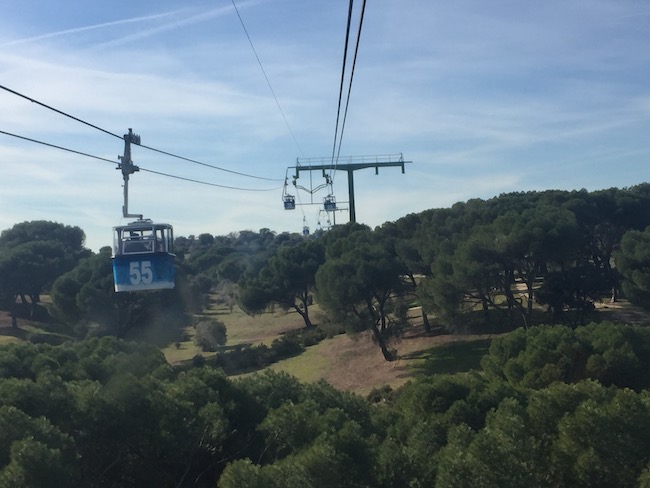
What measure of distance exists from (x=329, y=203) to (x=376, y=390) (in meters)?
9.55

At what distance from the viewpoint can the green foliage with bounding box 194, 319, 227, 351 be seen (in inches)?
1843

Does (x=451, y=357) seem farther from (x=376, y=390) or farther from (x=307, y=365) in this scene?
(x=307, y=365)

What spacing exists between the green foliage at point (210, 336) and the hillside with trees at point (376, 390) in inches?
5.0

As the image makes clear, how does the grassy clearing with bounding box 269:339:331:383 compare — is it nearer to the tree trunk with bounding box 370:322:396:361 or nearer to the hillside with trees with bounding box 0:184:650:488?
the hillside with trees with bounding box 0:184:650:488

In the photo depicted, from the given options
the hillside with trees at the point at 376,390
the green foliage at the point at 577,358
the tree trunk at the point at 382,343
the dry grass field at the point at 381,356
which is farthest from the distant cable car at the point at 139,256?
the tree trunk at the point at 382,343

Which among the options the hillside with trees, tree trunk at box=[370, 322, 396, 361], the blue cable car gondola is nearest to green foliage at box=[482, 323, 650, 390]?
the hillside with trees

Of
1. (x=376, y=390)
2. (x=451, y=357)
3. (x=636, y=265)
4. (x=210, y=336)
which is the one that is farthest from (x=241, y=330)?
(x=636, y=265)

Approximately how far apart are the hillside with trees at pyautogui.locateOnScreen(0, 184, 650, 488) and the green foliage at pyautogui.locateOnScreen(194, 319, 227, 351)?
0.41ft

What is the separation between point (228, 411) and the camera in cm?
1702

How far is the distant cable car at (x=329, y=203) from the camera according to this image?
35188mm

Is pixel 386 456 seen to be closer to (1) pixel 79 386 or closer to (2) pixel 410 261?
(1) pixel 79 386

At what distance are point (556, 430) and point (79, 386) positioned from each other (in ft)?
36.8

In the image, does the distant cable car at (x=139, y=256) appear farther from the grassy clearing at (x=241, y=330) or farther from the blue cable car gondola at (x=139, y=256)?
the grassy clearing at (x=241, y=330)

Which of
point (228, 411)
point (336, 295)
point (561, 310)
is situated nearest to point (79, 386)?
point (228, 411)
